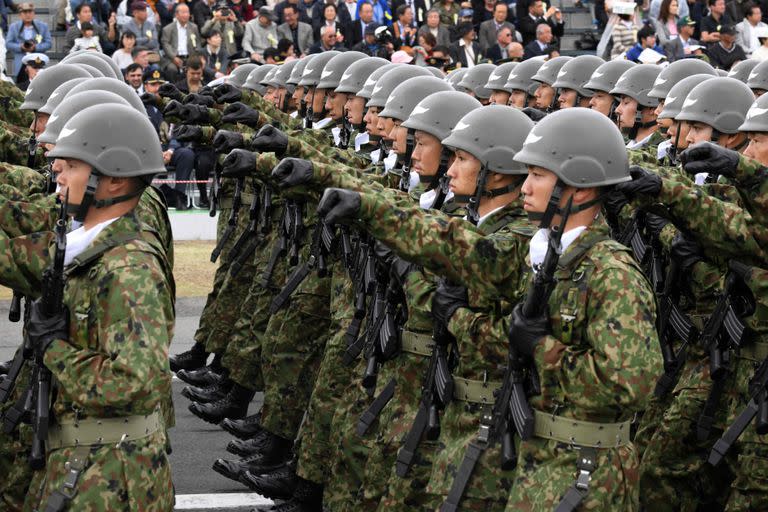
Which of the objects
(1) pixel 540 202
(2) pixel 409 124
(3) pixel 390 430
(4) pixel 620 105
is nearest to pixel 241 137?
(2) pixel 409 124

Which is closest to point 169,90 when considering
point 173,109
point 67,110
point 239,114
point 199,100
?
point 199,100

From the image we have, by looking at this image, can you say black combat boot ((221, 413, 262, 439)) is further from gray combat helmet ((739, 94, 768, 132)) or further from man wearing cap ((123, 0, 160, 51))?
man wearing cap ((123, 0, 160, 51))

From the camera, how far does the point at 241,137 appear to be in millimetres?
7254

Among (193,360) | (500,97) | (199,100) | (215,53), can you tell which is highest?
(199,100)

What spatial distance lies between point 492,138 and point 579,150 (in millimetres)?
945

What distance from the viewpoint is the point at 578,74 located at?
11.3 meters

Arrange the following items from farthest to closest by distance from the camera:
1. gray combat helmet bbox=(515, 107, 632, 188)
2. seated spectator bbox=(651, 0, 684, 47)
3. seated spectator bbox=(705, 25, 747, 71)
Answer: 1. seated spectator bbox=(651, 0, 684, 47)
2. seated spectator bbox=(705, 25, 747, 71)
3. gray combat helmet bbox=(515, 107, 632, 188)

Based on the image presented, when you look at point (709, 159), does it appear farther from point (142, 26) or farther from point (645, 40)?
point (142, 26)

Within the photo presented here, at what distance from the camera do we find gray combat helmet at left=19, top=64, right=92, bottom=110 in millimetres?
9164

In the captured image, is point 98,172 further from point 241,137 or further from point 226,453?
point 226,453

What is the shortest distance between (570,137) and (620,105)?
4950 millimetres

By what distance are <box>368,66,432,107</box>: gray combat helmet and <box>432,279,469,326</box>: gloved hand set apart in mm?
3266

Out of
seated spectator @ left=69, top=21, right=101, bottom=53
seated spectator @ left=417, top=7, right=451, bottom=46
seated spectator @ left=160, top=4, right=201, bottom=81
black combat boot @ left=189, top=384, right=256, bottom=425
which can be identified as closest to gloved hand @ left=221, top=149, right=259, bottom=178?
black combat boot @ left=189, top=384, right=256, bottom=425

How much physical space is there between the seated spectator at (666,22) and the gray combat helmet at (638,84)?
1164cm
